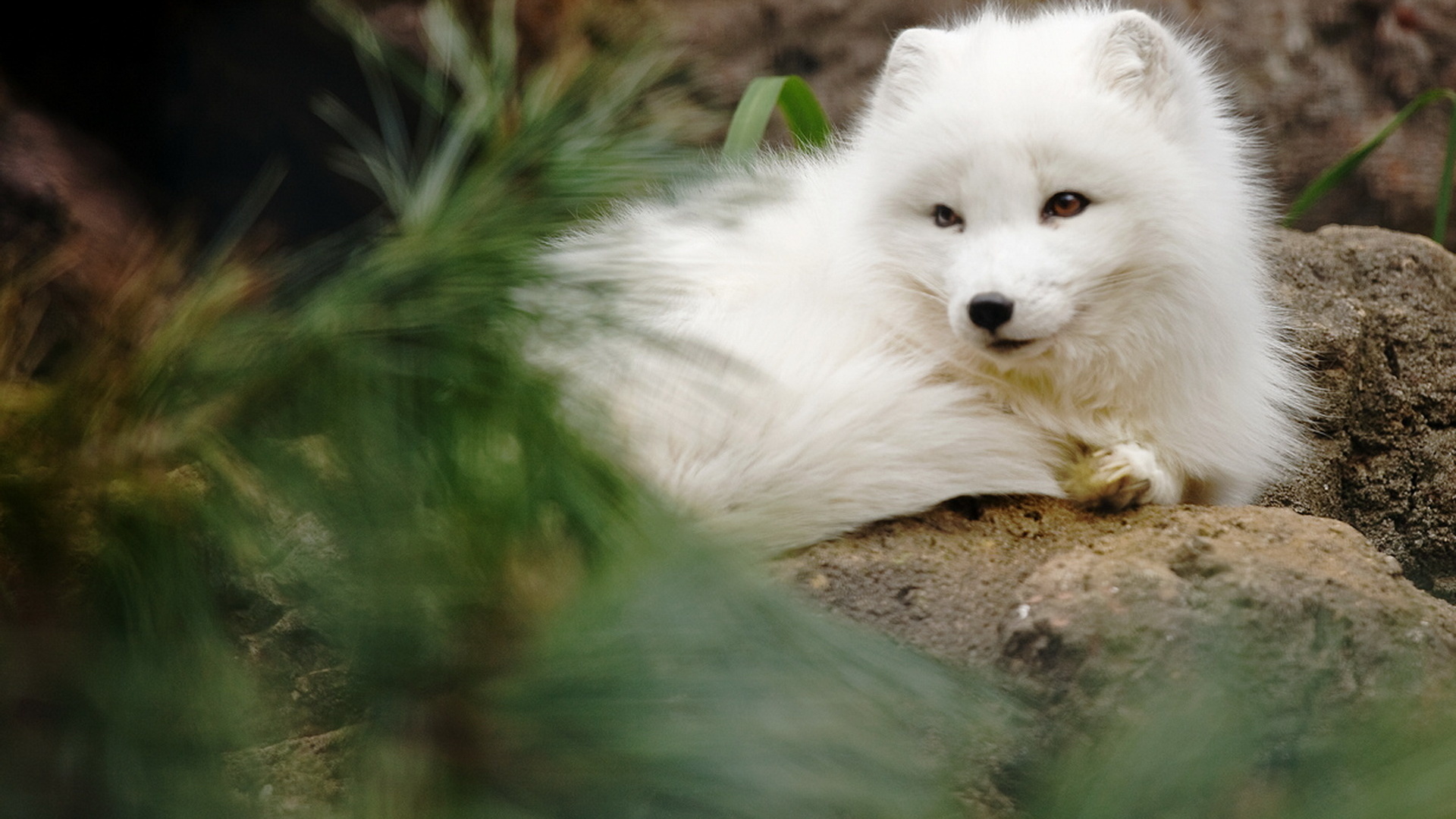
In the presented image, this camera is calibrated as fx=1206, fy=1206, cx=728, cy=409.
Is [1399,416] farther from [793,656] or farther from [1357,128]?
[793,656]

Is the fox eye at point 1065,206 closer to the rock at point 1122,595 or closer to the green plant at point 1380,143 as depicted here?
the rock at point 1122,595

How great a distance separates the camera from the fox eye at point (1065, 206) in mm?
1650

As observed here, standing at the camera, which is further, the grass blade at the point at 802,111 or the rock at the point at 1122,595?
the grass blade at the point at 802,111

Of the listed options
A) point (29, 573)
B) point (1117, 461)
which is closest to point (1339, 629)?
point (1117, 461)

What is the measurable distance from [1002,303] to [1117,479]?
1.07 ft

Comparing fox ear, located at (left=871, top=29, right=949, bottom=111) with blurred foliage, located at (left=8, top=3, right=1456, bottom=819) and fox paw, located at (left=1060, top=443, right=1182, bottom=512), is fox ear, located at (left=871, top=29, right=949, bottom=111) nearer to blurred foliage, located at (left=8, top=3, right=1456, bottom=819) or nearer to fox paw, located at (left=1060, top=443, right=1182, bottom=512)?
fox paw, located at (left=1060, top=443, right=1182, bottom=512)

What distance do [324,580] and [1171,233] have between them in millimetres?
1377

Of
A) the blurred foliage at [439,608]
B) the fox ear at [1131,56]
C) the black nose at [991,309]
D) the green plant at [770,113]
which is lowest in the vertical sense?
the blurred foliage at [439,608]

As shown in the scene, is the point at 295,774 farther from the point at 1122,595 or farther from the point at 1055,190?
the point at 1055,190

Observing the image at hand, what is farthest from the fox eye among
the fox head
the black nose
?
the black nose

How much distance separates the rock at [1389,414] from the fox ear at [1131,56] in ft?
3.25

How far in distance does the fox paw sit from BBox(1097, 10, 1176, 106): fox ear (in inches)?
20.3

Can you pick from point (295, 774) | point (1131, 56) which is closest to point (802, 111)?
point (1131, 56)

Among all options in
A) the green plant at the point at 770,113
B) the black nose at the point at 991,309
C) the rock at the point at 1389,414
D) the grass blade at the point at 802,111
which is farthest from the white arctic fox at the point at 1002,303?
the grass blade at the point at 802,111
